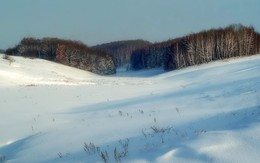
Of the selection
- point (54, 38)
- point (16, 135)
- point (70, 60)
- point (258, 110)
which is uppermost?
point (54, 38)

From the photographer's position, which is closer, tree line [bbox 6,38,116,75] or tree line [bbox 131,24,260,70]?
tree line [bbox 131,24,260,70]

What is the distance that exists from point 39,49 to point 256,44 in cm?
4974

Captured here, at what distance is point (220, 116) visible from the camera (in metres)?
7.40

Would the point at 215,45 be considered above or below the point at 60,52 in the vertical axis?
below

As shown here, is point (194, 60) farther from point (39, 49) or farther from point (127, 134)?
point (127, 134)

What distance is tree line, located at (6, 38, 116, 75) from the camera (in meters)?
92.6

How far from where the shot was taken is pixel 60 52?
303ft

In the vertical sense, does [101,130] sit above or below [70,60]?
below

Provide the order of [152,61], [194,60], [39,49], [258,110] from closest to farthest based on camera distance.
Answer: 1. [258,110]
2. [194,60]
3. [39,49]
4. [152,61]

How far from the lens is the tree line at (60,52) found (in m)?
92.6

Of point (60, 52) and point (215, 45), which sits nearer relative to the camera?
point (215, 45)

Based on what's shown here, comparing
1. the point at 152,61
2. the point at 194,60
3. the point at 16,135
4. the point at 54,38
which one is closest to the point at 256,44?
the point at 194,60

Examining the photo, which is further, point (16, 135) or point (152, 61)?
point (152, 61)

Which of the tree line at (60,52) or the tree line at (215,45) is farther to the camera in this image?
the tree line at (60,52)
